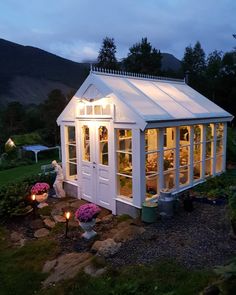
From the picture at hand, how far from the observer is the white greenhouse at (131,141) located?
5.90 metres

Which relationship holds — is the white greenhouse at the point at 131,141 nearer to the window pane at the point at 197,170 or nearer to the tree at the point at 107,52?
the window pane at the point at 197,170

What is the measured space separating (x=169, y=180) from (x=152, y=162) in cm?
85

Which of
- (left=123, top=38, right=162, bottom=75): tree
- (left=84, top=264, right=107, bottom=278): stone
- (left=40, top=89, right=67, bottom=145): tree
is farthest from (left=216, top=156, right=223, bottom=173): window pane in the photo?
(left=123, top=38, right=162, bottom=75): tree

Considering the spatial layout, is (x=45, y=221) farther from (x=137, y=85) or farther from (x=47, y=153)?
(x=47, y=153)

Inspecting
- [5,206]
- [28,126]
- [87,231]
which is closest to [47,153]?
[28,126]

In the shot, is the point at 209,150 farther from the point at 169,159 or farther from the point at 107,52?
the point at 107,52

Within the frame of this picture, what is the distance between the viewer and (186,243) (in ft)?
15.2

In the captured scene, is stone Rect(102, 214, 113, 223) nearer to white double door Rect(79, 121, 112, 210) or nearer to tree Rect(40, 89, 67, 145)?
white double door Rect(79, 121, 112, 210)

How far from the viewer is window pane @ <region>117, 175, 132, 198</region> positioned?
20.1 feet

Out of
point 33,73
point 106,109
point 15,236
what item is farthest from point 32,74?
point 15,236

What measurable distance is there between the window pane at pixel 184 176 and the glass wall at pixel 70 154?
298 centimetres

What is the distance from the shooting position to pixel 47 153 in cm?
1841

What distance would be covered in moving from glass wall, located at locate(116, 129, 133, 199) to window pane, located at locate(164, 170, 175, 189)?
1.05 m

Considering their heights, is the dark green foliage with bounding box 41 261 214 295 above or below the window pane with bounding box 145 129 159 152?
below
